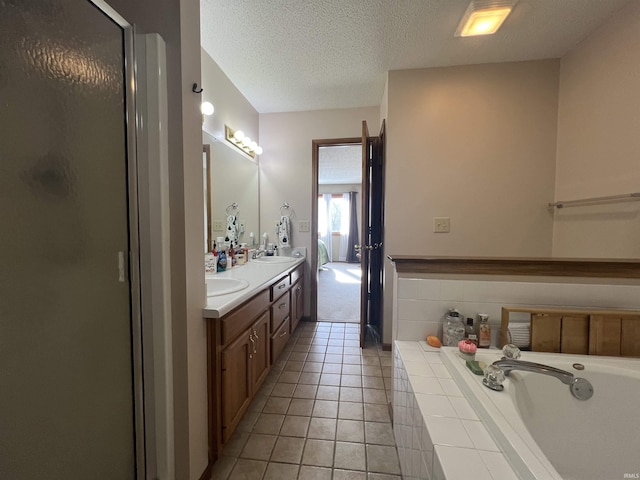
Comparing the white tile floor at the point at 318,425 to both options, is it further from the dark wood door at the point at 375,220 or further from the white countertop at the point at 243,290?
the white countertop at the point at 243,290

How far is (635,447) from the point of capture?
1012 mm

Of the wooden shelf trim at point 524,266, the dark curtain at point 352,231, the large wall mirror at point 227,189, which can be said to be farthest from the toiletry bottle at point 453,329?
the dark curtain at point 352,231

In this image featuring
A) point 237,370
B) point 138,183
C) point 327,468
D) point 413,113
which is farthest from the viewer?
point 413,113

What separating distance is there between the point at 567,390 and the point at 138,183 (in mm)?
1825

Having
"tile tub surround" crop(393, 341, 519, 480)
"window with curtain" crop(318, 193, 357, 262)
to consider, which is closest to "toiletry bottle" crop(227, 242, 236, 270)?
"tile tub surround" crop(393, 341, 519, 480)

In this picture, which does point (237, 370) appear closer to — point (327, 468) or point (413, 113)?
point (327, 468)

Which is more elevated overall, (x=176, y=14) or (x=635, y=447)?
(x=176, y=14)

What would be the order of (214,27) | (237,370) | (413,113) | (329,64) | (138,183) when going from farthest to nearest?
(413,113) < (329,64) < (214,27) < (237,370) < (138,183)

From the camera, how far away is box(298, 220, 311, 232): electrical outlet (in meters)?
3.10

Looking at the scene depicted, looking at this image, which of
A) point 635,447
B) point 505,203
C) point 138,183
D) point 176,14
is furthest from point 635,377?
point 176,14

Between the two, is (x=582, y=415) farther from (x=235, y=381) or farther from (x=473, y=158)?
(x=473, y=158)

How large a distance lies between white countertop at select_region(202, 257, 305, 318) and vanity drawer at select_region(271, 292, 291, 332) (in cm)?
22

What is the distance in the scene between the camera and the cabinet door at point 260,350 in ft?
5.29

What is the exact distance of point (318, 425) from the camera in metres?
1.54
